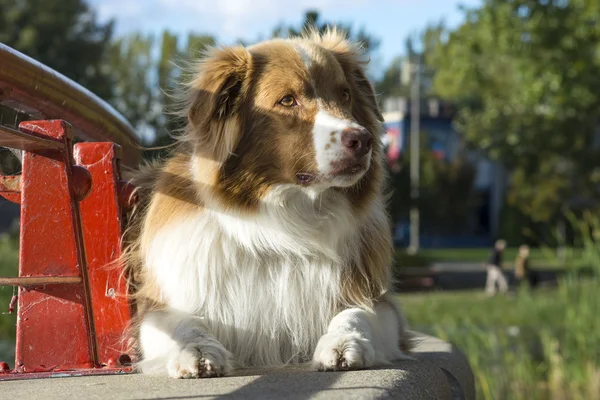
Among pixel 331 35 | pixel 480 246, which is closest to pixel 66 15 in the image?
pixel 480 246

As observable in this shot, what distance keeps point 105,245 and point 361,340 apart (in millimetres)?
1202

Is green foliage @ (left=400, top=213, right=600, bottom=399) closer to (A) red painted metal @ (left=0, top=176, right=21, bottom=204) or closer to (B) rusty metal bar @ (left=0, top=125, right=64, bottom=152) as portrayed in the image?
(A) red painted metal @ (left=0, top=176, right=21, bottom=204)

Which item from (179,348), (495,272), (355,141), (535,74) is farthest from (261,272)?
(495,272)

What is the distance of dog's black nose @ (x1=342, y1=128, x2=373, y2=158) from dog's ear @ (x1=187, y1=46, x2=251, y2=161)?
0.53 m

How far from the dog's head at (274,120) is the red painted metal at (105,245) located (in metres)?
0.39

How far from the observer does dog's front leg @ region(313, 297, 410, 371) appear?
3180 mm

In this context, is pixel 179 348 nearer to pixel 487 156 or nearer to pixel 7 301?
pixel 7 301

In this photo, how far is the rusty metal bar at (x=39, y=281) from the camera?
3.25m

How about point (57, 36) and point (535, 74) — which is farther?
point (57, 36)

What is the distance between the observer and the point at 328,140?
3.46 m

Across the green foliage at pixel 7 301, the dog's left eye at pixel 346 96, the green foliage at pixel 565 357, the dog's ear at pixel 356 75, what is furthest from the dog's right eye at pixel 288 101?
the green foliage at pixel 7 301

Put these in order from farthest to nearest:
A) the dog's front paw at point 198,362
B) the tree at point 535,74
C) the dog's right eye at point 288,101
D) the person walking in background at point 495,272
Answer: the person walking in background at point 495,272 → the tree at point 535,74 → the dog's right eye at point 288,101 → the dog's front paw at point 198,362

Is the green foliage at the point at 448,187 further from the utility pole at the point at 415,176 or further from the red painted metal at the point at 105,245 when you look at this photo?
the red painted metal at the point at 105,245

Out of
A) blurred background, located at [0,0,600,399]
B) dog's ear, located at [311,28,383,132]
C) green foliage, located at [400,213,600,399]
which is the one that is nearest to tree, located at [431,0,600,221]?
blurred background, located at [0,0,600,399]
